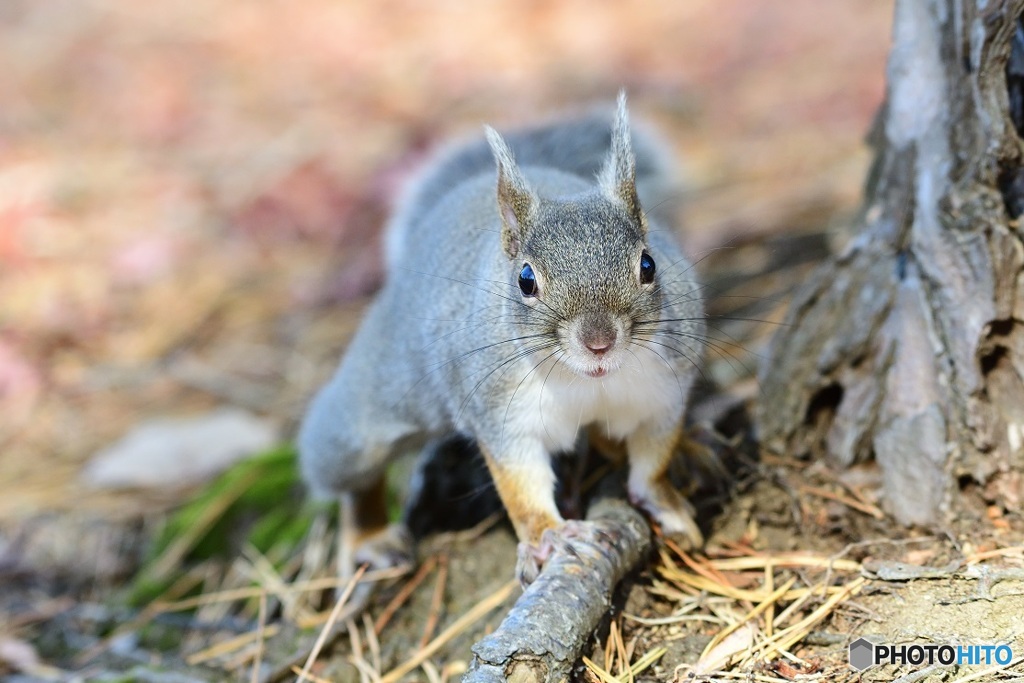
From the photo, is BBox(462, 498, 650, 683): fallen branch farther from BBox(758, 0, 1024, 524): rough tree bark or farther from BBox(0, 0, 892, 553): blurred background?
BBox(0, 0, 892, 553): blurred background

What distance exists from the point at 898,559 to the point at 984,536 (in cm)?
24

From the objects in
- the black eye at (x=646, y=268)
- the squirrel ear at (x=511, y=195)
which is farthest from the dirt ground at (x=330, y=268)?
the squirrel ear at (x=511, y=195)

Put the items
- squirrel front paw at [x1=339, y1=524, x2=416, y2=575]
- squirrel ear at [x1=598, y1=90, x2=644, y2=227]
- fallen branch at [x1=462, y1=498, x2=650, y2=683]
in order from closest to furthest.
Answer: fallen branch at [x1=462, y1=498, x2=650, y2=683] → squirrel ear at [x1=598, y1=90, x2=644, y2=227] → squirrel front paw at [x1=339, y1=524, x2=416, y2=575]

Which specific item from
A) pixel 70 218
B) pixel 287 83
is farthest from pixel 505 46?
pixel 70 218

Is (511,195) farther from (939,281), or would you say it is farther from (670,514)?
(939,281)

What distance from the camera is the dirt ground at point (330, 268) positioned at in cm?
285

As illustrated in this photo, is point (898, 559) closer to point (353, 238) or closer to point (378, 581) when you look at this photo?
point (378, 581)

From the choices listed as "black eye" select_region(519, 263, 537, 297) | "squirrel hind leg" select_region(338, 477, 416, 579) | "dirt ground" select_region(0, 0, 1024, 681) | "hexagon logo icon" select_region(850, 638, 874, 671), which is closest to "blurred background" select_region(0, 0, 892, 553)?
"dirt ground" select_region(0, 0, 1024, 681)

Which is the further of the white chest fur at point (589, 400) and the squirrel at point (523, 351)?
the white chest fur at point (589, 400)

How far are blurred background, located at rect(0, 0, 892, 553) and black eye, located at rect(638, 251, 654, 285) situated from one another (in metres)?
1.74

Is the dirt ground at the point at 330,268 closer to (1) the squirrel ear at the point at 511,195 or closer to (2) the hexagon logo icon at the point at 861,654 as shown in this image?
(2) the hexagon logo icon at the point at 861,654

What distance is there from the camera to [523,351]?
279 cm

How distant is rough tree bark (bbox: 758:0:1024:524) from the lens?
2729mm

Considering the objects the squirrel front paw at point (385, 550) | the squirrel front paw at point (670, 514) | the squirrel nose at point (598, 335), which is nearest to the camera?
the squirrel nose at point (598, 335)
